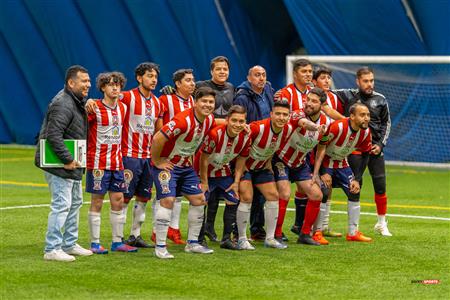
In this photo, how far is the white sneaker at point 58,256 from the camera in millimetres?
10930

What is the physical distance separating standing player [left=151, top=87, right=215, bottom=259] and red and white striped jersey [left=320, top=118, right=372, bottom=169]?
1.71 metres

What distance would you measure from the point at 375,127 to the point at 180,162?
3071 millimetres

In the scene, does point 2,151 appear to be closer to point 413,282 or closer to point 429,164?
point 429,164

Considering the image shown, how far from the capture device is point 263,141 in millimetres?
12078

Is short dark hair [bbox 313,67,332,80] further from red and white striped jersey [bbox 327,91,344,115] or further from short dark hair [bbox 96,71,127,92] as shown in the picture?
short dark hair [bbox 96,71,127,92]

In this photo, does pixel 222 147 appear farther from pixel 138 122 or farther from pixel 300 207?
pixel 300 207

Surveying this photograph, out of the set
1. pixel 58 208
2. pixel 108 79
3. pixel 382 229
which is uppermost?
pixel 108 79

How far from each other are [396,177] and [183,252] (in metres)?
10.5

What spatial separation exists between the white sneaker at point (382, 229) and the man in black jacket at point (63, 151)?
4.09 metres

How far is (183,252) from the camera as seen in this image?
11.8 metres

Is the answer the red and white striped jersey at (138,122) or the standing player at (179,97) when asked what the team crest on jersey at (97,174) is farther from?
the standing player at (179,97)

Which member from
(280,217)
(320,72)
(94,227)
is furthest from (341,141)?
(94,227)

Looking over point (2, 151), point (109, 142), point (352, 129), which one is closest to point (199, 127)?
point (109, 142)

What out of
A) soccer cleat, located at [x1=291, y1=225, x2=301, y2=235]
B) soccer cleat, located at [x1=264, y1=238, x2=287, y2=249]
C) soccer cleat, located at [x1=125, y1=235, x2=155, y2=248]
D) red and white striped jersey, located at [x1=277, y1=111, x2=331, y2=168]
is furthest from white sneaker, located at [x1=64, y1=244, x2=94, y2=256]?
soccer cleat, located at [x1=291, y1=225, x2=301, y2=235]
